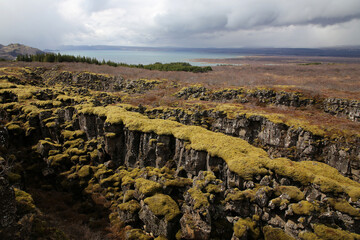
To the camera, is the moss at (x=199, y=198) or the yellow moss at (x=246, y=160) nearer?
the moss at (x=199, y=198)

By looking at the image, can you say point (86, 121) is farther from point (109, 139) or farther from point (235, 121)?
point (235, 121)

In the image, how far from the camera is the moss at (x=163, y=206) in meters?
15.0

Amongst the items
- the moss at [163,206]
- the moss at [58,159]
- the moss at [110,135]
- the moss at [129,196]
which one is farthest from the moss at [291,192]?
the moss at [58,159]

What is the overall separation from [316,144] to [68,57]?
112391mm

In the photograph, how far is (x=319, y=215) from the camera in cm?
1311

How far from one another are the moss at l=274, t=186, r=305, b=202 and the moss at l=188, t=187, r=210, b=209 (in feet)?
17.3

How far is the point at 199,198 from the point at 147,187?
497cm

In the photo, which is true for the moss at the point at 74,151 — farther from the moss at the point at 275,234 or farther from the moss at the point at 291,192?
the moss at the point at 291,192

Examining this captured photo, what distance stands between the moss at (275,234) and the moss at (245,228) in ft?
1.85

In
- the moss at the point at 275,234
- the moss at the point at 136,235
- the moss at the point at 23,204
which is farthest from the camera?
the moss at the point at 136,235

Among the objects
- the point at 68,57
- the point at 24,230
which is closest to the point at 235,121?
the point at 24,230

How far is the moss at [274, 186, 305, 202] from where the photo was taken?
1431 cm

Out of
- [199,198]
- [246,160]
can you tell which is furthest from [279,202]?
[199,198]

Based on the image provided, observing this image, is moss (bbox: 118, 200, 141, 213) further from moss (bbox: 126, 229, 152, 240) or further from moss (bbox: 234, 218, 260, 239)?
moss (bbox: 234, 218, 260, 239)
